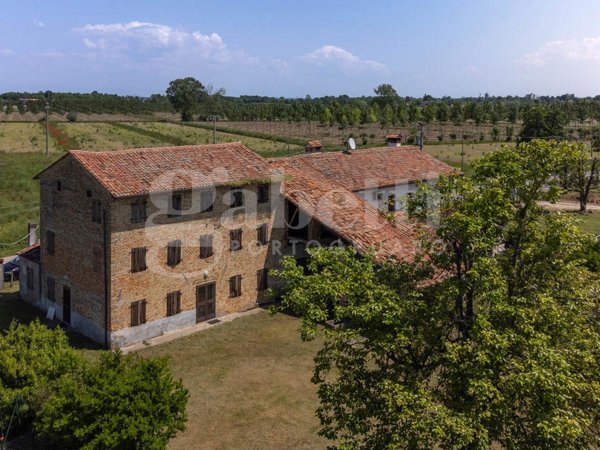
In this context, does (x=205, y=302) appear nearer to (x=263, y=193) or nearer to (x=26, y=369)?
(x=263, y=193)

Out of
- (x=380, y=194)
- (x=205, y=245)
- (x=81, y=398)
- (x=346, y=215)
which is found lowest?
(x=81, y=398)

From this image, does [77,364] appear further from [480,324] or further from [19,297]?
[19,297]

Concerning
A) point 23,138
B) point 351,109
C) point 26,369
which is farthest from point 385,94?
point 26,369

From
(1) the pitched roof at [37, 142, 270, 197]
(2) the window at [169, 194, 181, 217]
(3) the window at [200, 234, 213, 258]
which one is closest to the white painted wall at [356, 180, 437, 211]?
(1) the pitched roof at [37, 142, 270, 197]

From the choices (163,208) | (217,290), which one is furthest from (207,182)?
(217,290)

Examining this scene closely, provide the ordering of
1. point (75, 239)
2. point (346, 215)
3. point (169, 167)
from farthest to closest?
point (346, 215) < point (169, 167) < point (75, 239)

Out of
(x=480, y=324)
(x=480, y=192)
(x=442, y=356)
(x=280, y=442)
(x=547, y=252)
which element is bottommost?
(x=280, y=442)

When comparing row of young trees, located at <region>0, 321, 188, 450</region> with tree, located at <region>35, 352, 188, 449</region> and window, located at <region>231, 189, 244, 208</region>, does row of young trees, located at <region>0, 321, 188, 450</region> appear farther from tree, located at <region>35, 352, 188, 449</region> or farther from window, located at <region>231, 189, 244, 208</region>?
window, located at <region>231, 189, 244, 208</region>
